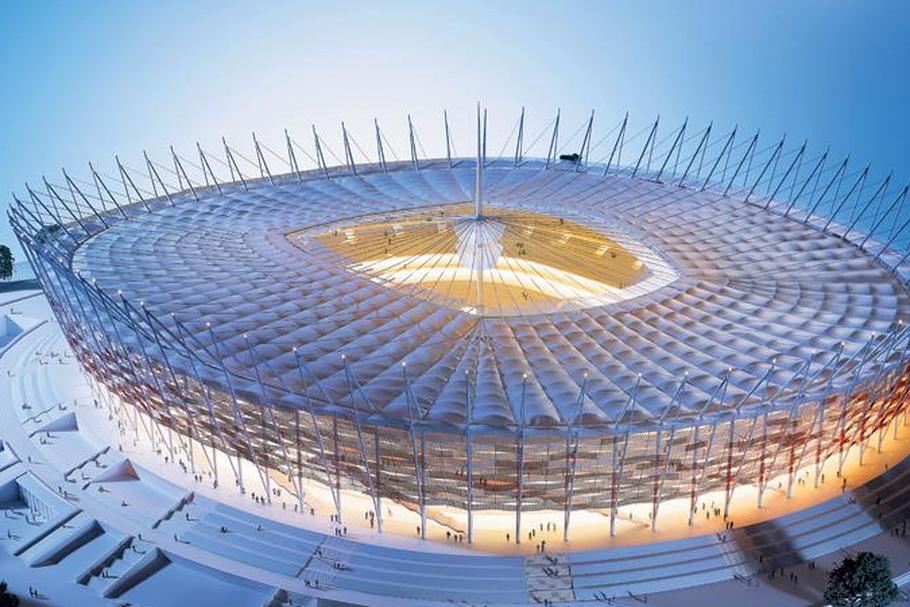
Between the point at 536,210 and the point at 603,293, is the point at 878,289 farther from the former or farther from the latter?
the point at 536,210

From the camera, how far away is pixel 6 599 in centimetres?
3781

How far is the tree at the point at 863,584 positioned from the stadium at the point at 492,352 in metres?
5.99

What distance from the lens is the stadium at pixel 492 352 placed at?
124ft

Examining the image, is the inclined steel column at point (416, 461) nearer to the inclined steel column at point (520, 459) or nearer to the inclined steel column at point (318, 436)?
the inclined steel column at point (318, 436)

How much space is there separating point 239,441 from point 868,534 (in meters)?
31.3

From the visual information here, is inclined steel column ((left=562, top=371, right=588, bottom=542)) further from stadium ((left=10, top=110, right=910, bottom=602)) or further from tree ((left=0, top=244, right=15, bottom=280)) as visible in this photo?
tree ((left=0, top=244, right=15, bottom=280))

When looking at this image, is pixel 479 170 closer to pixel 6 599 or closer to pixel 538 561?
pixel 538 561

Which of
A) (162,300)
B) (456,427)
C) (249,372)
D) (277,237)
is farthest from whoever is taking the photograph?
(277,237)

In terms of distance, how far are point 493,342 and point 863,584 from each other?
19.2m

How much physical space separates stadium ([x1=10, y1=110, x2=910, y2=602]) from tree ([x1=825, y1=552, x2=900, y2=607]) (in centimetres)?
599

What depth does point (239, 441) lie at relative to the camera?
42.3 metres

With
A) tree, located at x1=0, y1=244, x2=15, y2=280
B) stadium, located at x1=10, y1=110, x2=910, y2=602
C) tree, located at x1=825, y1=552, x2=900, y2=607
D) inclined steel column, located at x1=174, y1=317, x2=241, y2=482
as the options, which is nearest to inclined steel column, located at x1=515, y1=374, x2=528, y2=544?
stadium, located at x1=10, y1=110, x2=910, y2=602

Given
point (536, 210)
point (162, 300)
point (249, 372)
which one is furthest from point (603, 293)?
point (162, 300)

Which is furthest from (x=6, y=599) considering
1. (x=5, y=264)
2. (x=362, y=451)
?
(x=5, y=264)
